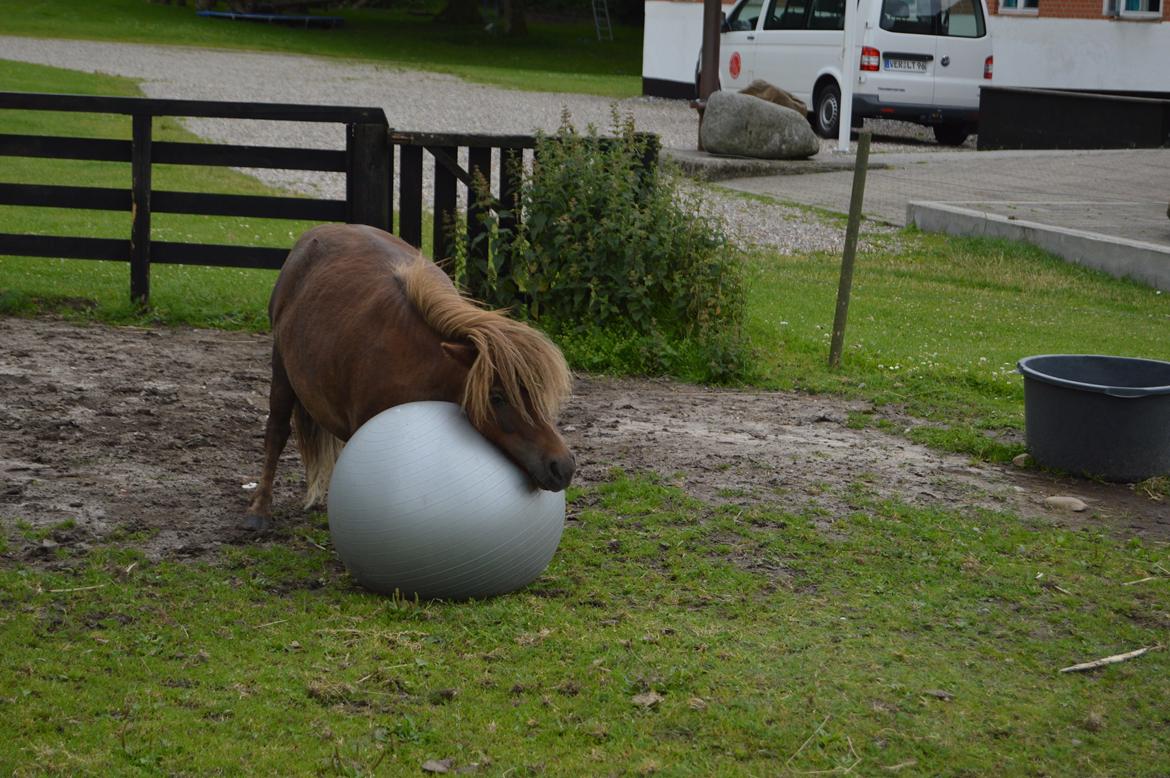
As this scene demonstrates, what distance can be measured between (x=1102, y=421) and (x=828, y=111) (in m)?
18.2

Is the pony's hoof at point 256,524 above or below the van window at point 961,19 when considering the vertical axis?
below

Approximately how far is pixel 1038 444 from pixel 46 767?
5.39 metres

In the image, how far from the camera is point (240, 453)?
23.5ft

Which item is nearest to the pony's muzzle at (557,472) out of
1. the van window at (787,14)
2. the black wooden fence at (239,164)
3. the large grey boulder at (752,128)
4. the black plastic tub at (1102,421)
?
the black plastic tub at (1102,421)

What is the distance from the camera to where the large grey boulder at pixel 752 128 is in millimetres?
19766

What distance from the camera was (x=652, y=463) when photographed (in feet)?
23.3

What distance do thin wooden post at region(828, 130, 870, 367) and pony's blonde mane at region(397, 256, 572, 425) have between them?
4.32 metres

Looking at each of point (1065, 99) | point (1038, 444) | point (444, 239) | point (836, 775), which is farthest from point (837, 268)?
point (1065, 99)

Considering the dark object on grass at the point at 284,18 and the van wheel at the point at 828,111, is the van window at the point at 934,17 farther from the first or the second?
the dark object on grass at the point at 284,18

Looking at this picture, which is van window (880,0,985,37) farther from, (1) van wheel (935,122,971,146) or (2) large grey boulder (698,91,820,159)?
→ (2) large grey boulder (698,91,820,159)

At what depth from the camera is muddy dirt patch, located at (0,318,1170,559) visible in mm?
6176

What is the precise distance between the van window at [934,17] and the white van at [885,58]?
0.06ft

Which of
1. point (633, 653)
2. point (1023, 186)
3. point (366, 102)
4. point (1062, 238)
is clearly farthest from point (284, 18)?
point (633, 653)

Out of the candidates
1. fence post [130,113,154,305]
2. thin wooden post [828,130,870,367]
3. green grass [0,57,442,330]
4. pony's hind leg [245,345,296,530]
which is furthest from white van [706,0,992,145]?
pony's hind leg [245,345,296,530]
